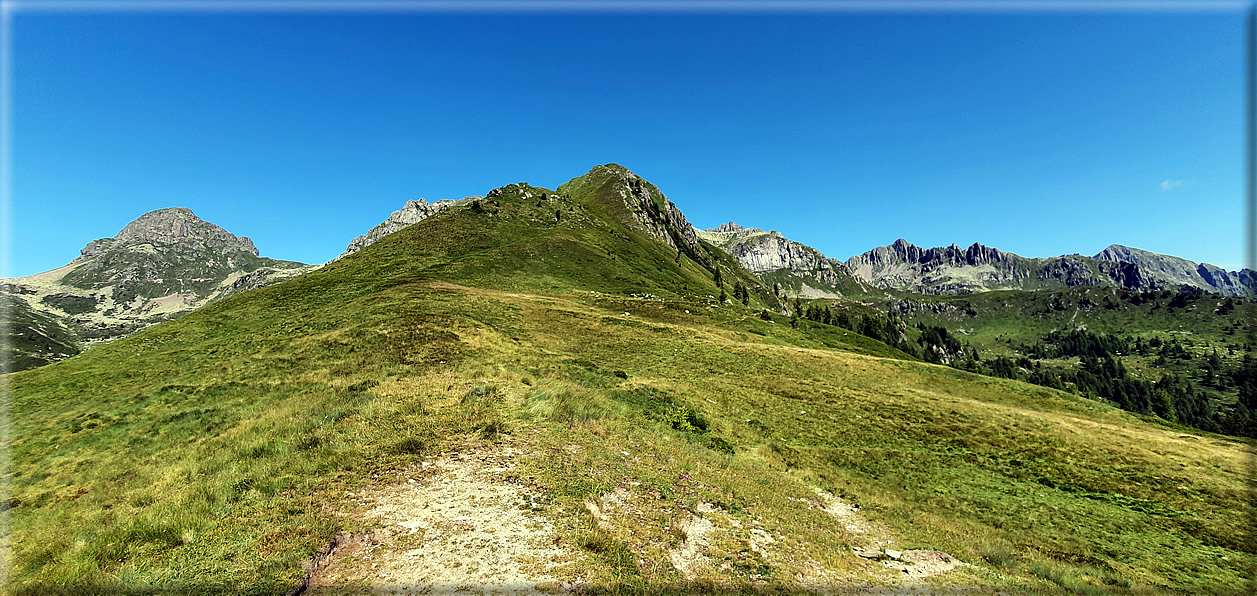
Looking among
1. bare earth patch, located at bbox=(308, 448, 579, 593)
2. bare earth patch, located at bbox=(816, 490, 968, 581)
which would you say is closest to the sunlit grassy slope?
bare earth patch, located at bbox=(816, 490, 968, 581)

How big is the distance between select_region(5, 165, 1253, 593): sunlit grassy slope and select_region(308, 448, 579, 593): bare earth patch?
736 mm

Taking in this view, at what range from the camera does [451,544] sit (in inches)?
405

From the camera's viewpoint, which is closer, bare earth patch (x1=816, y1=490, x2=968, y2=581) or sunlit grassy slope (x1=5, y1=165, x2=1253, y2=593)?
sunlit grassy slope (x1=5, y1=165, x2=1253, y2=593)

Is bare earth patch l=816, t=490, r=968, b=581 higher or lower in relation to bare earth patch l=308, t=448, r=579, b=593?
lower

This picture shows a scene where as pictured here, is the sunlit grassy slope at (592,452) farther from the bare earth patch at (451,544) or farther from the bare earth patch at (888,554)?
the bare earth patch at (451,544)

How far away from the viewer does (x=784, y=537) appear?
13281 mm

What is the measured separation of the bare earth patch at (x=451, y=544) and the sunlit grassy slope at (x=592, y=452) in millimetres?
736

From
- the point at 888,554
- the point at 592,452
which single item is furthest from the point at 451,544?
the point at 888,554

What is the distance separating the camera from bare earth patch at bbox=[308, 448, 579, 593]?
8898mm

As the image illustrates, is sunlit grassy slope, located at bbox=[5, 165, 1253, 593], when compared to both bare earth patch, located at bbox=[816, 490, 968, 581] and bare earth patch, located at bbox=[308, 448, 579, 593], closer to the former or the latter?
bare earth patch, located at bbox=[816, 490, 968, 581]

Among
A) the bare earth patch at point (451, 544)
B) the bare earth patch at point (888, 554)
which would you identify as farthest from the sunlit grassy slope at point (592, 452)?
the bare earth patch at point (451, 544)

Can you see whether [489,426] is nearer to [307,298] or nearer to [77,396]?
[77,396]

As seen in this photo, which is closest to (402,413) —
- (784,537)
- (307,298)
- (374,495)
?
(374,495)

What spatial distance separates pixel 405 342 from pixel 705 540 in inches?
995
